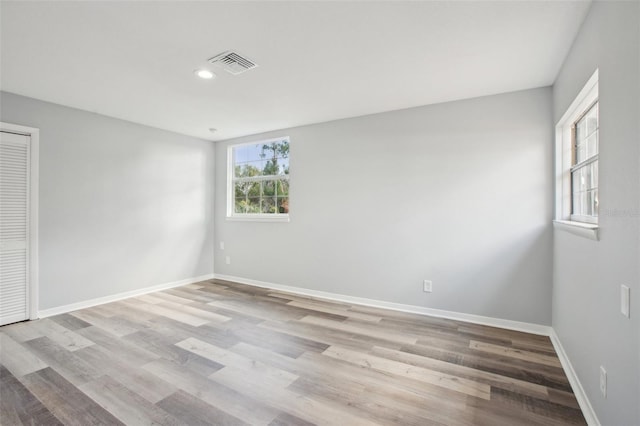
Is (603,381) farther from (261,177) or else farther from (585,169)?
(261,177)

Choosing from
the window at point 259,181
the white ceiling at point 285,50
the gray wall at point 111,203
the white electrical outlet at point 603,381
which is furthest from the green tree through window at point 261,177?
the white electrical outlet at point 603,381

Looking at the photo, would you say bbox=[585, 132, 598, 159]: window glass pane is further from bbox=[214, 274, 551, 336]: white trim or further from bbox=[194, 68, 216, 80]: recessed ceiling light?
bbox=[194, 68, 216, 80]: recessed ceiling light

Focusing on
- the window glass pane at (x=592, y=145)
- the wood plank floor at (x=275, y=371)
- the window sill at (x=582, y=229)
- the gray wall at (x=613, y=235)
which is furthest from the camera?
the window glass pane at (x=592, y=145)

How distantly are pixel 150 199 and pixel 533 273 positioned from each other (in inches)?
189

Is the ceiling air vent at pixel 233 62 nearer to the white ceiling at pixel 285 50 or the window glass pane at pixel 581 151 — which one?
the white ceiling at pixel 285 50

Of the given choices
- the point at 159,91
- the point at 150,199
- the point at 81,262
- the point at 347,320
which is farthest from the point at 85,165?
the point at 347,320

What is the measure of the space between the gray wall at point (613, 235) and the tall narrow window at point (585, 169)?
0.28m

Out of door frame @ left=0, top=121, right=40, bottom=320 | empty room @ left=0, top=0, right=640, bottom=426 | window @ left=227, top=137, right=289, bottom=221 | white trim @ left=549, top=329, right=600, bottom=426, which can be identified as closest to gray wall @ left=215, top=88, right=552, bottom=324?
empty room @ left=0, top=0, right=640, bottom=426

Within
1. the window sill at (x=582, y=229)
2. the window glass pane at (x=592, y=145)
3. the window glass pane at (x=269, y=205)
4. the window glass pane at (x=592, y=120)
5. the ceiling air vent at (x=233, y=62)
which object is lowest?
the window sill at (x=582, y=229)

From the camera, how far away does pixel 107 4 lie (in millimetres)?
1802

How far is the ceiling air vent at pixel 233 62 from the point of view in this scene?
7.81 ft

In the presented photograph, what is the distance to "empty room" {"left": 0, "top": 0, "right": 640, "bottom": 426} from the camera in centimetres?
179

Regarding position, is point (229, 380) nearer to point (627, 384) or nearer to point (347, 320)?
point (347, 320)

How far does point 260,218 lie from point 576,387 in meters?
3.96
